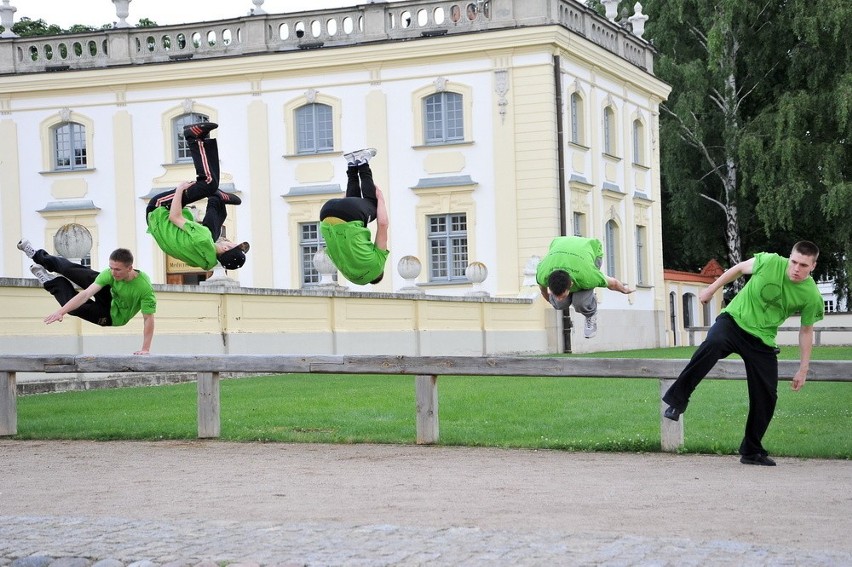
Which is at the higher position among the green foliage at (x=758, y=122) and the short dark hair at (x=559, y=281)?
the green foliage at (x=758, y=122)

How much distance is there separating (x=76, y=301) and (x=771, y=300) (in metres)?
5.99

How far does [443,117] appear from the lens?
128 ft

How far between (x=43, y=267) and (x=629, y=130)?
3202 cm

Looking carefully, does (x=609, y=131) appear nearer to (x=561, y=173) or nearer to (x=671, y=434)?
(x=561, y=173)

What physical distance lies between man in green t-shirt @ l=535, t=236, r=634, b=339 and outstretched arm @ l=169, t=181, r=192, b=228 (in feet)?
9.96

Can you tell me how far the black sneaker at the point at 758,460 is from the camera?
12.2 metres

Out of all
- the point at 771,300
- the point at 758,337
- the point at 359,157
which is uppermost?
the point at 359,157

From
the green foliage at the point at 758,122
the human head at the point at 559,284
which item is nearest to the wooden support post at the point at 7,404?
the human head at the point at 559,284

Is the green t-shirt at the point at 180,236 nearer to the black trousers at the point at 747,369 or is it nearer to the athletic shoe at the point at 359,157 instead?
the athletic shoe at the point at 359,157

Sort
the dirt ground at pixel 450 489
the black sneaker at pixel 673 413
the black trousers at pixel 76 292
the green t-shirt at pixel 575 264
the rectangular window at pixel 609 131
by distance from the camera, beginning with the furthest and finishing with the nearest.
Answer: the rectangular window at pixel 609 131 → the black trousers at pixel 76 292 → the green t-shirt at pixel 575 264 → the black sneaker at pixel 673 413 → the dirt ground at pixel 450 489

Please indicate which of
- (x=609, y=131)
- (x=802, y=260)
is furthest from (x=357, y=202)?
(x=609, y=131)

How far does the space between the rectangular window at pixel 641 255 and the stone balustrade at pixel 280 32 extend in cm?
661

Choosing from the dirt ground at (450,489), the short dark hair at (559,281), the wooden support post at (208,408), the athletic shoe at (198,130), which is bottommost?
the dirt ground at (450,489)

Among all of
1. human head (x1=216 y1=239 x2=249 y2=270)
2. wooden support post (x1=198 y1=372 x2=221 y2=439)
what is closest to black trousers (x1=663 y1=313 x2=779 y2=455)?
human head (x1=216 y1=239 x2=249 y2=270)
